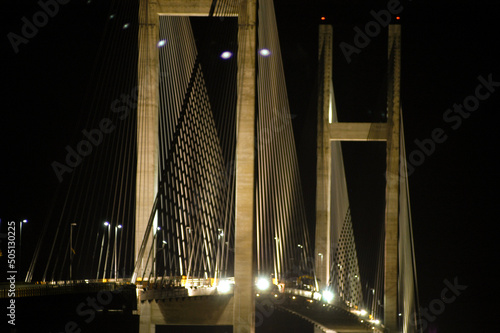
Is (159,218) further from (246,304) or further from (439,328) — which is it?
(439,328)

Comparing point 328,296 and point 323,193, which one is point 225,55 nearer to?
point 323,193

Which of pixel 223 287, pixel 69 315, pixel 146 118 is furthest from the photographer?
pixel 223 287

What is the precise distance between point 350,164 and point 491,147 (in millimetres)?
12156

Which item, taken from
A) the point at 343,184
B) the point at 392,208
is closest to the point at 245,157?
the point at 392,208

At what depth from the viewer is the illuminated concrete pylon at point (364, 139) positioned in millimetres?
30750

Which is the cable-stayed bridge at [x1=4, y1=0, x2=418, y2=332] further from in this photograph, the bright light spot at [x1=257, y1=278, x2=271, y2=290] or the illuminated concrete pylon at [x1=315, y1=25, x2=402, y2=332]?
the illuminated concrete pylon at [x1=315, y1=25, x2=402, y2=332]

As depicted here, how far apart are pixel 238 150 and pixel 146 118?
7.84 ft

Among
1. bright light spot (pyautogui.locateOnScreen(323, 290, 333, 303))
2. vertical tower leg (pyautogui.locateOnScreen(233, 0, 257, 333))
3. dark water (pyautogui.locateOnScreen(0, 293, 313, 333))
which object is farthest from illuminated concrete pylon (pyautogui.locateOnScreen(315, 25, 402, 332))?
dark water (pyautogui.locateOnScreen(0, 293, 313, 333))

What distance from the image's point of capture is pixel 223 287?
22734mm

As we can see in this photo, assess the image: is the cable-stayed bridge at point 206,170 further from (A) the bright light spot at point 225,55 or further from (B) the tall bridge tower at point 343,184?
(B) the tall bridge tower at point 343,184

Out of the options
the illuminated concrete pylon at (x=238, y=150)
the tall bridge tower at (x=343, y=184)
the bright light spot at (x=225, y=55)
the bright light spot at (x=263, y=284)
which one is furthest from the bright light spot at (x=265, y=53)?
the bright light spot at (x=263, y=284)

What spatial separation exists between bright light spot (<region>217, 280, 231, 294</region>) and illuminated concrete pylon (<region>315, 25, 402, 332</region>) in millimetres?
9240

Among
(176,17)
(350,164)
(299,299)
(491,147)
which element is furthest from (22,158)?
(491,147)

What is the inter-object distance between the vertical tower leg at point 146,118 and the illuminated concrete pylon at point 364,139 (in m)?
11.4
